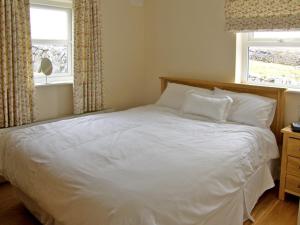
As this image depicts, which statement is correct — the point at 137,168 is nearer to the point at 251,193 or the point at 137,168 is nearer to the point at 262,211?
the point at 251,193

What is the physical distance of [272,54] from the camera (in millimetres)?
3146

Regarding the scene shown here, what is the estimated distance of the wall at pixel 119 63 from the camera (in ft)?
11.5

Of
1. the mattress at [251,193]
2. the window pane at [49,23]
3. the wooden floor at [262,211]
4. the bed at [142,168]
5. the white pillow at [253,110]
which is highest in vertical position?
the window pane at [49,23]

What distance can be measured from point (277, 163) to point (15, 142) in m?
2.46

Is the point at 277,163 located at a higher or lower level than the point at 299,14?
lower

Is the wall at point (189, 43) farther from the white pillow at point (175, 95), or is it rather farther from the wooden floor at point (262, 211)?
the wooden floor at point (262, 211)

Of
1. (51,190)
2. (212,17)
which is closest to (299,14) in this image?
(212,17)

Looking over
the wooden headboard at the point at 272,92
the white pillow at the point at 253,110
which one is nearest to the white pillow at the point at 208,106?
the white pillow at the point at 253,110

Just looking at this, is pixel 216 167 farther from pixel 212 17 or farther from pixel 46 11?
pixel 46 11

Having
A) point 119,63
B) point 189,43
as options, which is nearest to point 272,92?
point 189,43

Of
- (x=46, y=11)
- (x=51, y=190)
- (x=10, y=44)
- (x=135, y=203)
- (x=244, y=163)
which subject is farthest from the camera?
(x=46, y=11)

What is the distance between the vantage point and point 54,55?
3555 millimetres

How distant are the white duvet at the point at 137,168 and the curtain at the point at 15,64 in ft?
1.89

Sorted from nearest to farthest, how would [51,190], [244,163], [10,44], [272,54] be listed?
[51,190] < [244,163] < [10,44] < [272,54]
